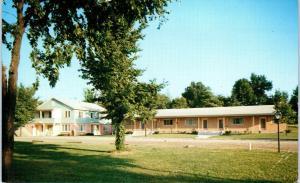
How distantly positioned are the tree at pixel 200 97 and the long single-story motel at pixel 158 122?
2.41 meters

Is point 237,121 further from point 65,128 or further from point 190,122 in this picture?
point 65,128

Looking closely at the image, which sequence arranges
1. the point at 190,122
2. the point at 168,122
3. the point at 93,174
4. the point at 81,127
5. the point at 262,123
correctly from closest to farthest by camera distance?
1. the point at 93,174
2. the point at 262,123
3. the point at 190,122
4. the point at 168,122
5. the point at 81,127

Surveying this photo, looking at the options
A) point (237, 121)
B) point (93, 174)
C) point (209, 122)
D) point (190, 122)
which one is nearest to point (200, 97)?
point (190, 122)

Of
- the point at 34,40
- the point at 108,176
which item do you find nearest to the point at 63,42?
the point at 34,40

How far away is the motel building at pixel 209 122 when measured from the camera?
34062 mm

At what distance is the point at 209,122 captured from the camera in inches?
1529

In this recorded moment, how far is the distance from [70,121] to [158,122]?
476 inches

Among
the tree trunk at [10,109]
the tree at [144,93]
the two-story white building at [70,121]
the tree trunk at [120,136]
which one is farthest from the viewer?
the two-story white building at [70,121]

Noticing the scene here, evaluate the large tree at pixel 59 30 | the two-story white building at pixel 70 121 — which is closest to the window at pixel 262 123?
the two-story white building at pixel 70 121

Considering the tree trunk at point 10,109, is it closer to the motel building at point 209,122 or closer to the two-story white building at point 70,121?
the motel building at point 209,122

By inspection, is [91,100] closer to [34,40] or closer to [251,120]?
[34,40]

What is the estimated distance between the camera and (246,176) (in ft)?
32.1

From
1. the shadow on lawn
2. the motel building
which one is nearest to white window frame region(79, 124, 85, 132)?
the motel building

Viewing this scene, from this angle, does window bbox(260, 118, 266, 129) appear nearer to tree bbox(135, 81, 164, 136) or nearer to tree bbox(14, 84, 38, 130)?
tree bbox(135, 81, 164, 136)
